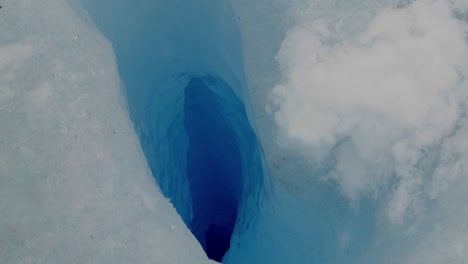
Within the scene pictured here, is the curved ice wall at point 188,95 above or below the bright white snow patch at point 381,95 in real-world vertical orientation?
below

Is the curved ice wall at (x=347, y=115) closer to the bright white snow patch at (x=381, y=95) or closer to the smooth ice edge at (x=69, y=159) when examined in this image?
the bright white snow patch at (x=381, y=95)

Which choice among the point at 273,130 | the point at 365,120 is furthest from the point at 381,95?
the point at 273,130

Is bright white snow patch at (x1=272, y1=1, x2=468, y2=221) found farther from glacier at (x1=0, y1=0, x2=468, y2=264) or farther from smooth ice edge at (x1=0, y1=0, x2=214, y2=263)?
smooth ice edge at (x1=0, y1=0, x2=214, y2=263)

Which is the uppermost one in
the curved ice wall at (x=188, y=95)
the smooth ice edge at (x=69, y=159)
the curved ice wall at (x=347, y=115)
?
the curved ice wall at (x=347, y=115)

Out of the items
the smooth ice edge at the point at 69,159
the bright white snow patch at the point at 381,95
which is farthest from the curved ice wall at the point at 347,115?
the smooth ice edge at the point at 69,159

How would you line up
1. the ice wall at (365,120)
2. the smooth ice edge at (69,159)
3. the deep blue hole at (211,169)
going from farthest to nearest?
the deep blue hole at (211,169)
the ice wall at (365,120)
the smooth ice edge at (69,159)

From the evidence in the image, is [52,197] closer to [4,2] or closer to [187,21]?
[4,2]

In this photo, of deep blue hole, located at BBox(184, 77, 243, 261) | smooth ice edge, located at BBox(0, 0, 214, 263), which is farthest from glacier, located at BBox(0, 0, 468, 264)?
deep blue hole, located at BBox(184, 77, 243, 261)

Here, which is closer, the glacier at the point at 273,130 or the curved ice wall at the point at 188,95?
the glacier at the point at 273,130
